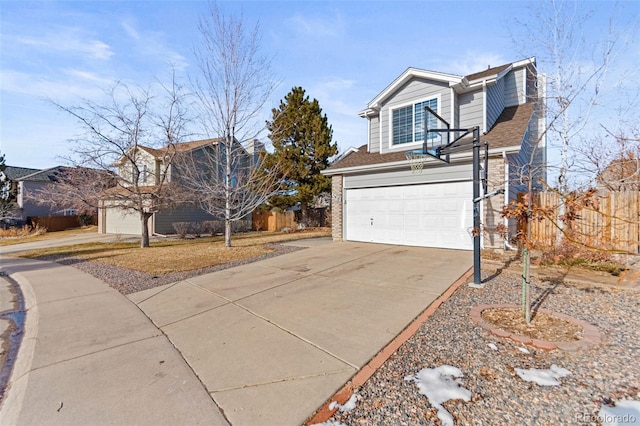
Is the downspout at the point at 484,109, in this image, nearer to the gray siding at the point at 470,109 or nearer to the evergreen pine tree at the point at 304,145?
the gray siding at the point at 470,109

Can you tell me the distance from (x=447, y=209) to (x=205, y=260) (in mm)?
7806

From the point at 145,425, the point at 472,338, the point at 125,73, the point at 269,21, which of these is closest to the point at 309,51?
the point at 269,21

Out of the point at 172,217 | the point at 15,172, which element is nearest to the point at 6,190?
the point at 15,172

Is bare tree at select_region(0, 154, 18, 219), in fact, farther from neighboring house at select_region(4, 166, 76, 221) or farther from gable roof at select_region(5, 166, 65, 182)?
gable roof at select_region(5, 166, 65, 182)

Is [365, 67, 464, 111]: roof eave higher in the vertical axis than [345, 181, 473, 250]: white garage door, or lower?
higher

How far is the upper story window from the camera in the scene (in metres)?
10.1

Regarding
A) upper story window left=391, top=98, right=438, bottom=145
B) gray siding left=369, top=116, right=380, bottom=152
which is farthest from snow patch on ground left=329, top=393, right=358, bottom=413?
gray siding left=369, top=116, right=380, bottom=152

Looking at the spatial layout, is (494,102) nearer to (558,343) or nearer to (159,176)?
(558,343)

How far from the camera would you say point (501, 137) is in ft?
27.8

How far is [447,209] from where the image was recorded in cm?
884

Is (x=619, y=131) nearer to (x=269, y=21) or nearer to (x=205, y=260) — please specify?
(x=269, y=21)

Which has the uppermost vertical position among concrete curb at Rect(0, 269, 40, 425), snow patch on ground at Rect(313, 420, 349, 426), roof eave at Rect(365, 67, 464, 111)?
roof eave at Rect(365, 67, 464, 111)

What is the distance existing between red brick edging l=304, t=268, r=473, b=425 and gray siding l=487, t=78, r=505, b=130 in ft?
27.2

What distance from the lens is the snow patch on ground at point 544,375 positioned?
234 centimetres
